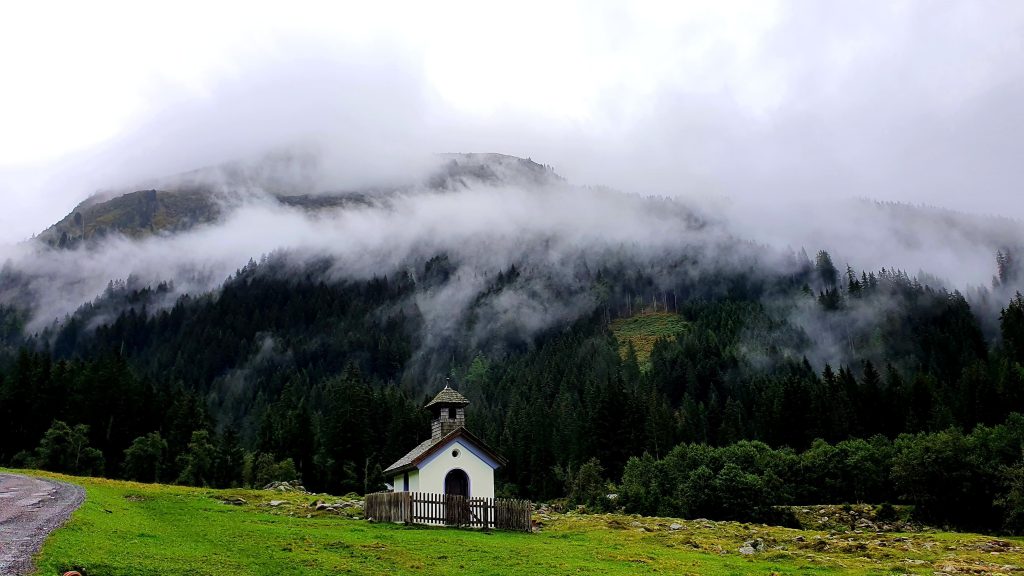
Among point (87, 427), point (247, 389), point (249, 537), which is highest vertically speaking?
point (247, 389)

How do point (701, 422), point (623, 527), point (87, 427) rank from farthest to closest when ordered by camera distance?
point (701, 422) < point (87, 427) < point (623, 527)

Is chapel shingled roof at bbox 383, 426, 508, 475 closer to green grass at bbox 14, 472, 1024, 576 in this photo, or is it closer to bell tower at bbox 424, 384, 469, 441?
bell tower at bbox 424, 384, 469, 441

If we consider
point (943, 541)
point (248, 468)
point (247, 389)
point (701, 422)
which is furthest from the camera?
point (247, 389)

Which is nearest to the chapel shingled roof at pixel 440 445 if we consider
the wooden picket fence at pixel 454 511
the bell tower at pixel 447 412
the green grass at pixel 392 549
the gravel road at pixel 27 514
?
the bell tower at pixel 447 412

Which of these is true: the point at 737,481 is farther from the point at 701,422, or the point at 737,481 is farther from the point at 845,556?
the point at 701,422

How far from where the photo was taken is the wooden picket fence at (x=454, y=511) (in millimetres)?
36125

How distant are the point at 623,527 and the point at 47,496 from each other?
3199 cm

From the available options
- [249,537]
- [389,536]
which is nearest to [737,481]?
[389,536]

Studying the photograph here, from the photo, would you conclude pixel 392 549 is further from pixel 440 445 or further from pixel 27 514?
pixel 440 445

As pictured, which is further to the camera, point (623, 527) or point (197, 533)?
point (623, 527)

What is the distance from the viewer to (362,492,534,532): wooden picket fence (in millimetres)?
36125

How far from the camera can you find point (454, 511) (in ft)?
119

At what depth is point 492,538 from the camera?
103 feet

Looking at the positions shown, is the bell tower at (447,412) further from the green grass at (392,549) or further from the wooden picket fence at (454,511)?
the wooden picket fence at (454,511)
